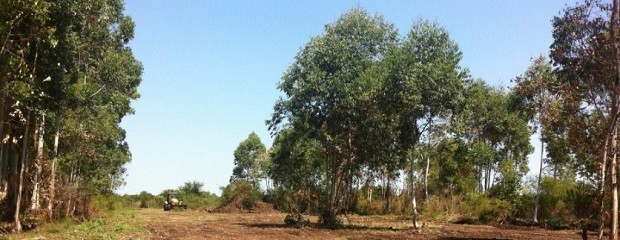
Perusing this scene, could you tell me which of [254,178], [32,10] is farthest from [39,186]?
[254,178]

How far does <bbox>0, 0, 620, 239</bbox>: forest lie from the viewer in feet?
52.4

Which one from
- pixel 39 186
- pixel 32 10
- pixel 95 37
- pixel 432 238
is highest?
pixel 95 37

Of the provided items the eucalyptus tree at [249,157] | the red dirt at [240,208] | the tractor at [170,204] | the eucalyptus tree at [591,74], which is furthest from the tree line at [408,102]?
the eucalyptus tree at [249,157]

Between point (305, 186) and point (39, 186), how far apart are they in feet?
59.1

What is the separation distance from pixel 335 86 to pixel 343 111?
1334 millimetres

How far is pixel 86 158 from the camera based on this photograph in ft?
96.2

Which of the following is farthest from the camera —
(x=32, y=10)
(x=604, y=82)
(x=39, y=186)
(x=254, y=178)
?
(x=254, y=178)

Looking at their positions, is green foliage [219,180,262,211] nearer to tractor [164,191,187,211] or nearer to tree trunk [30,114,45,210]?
tractor [164,191,187,211]

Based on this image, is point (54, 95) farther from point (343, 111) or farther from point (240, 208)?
point (240, 208)

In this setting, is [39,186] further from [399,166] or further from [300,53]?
[399,166]

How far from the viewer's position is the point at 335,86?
2567cm

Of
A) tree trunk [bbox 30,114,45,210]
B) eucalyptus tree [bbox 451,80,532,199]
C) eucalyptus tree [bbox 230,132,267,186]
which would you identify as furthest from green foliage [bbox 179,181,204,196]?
tree trunk [bbox 30,114,45,210]

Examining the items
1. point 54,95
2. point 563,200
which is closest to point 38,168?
point 54,95

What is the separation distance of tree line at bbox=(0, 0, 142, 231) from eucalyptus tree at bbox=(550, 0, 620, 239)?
51.1 feet
